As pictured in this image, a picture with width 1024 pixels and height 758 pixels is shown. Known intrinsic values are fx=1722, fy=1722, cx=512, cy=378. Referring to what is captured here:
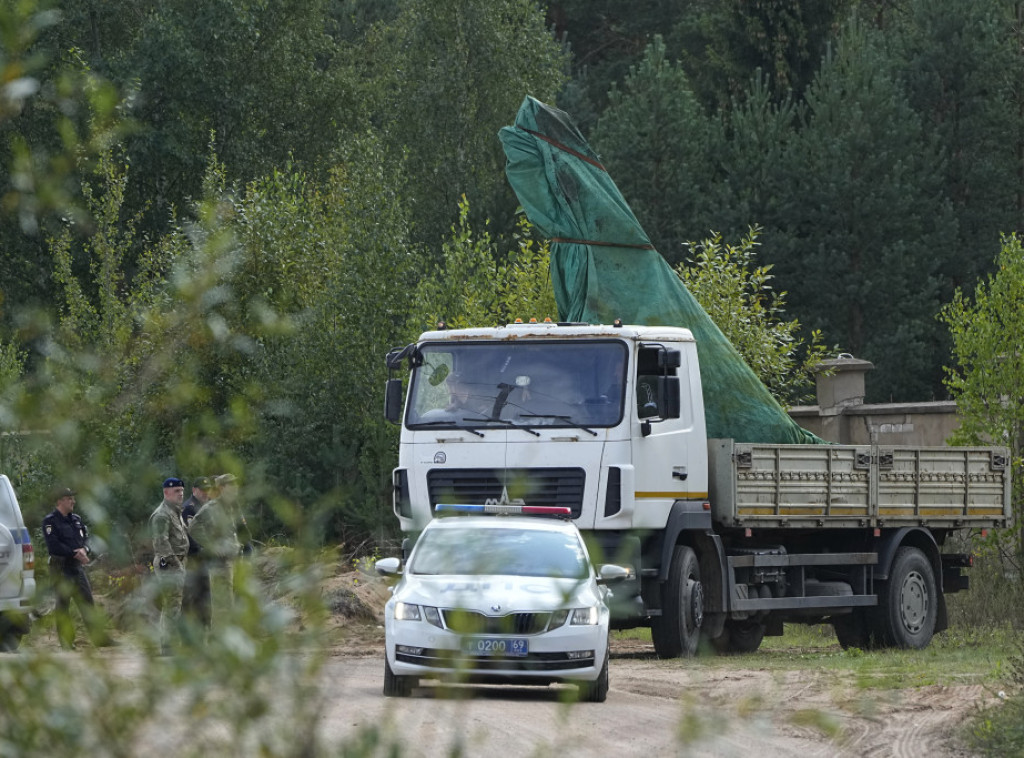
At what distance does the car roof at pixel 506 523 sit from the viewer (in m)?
12.7

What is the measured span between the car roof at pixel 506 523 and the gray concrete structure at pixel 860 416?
14582mm

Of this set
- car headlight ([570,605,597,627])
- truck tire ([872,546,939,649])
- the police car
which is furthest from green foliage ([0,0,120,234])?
truck tire ([872,546,939,649])

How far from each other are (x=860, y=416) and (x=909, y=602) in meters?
9.84

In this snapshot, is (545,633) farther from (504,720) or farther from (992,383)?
(992,383)

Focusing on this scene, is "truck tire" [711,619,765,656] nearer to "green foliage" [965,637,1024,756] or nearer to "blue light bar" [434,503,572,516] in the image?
"blue light bar" [434,503,572,516]

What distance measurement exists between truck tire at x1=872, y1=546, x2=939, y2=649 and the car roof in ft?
21.6

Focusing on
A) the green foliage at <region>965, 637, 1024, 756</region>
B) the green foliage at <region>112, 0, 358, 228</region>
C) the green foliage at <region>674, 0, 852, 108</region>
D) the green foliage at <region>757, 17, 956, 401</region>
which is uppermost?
the green foliage at <region>674, 0, 852, 108</region>

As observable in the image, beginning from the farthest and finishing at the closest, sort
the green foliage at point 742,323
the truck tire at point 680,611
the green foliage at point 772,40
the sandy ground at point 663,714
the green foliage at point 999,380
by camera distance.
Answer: the green foliage at point 772,40
the green foliage at point 742,323
the green foliage at point 999,380
the truck tire at point 680,611
the sandy ground at point 663,714

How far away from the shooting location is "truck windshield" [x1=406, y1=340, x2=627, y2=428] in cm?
1555

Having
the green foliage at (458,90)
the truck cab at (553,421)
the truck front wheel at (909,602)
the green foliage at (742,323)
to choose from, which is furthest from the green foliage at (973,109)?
the truck cab at (553,421)

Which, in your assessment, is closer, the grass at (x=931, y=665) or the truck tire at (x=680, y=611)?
the grass at (x=931, y=665)

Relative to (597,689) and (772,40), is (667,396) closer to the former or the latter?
(597,689)

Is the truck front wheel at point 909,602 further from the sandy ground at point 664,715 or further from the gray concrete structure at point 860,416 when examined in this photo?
the gray concrete structure at point 860,416

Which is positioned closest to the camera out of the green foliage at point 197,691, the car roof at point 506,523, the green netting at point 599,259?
the green foliage at point 197,691
